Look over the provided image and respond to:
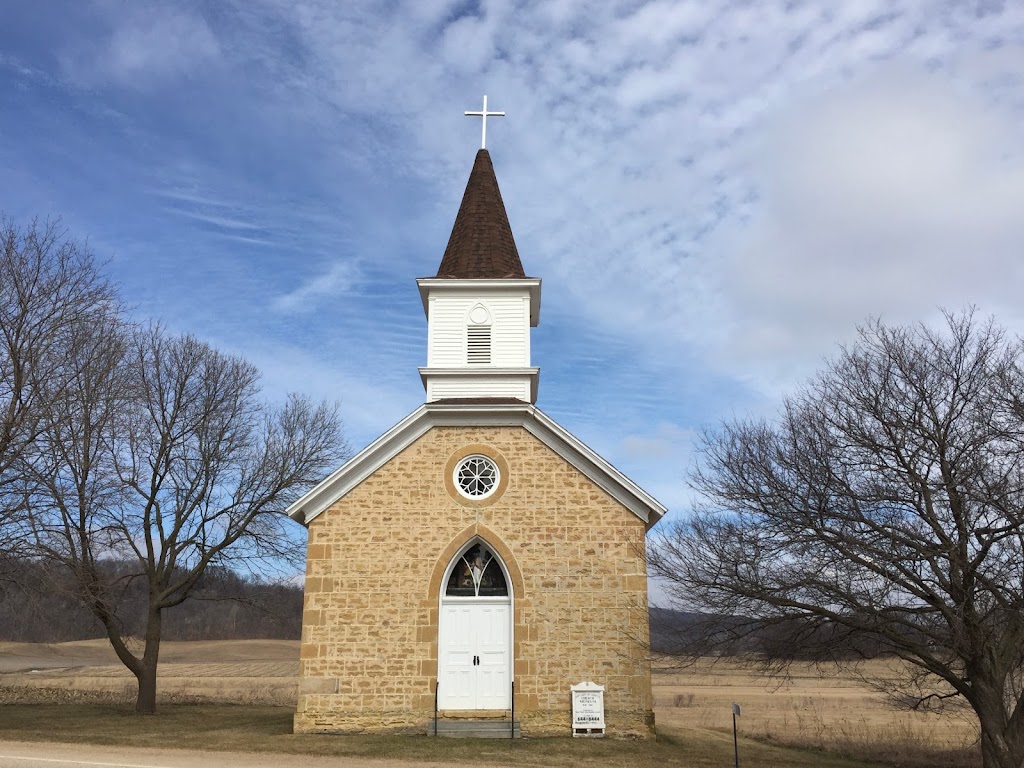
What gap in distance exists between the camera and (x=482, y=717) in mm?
16375

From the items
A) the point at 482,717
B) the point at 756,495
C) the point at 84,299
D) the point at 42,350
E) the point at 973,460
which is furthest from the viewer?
the point at 84,299

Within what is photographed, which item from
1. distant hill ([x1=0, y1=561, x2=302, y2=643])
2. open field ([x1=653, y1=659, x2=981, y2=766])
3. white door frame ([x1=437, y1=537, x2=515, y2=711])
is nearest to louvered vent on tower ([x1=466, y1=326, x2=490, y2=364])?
white door frame ([x1=437, y1=537, x2=515, y2=711])

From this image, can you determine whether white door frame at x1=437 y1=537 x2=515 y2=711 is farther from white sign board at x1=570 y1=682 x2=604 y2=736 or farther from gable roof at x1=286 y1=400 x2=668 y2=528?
gable roof at x1=286 y1=400 x2=668 y2=528

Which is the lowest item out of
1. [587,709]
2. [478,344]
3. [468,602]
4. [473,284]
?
[587,709]

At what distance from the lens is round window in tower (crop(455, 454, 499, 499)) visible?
1780 cm

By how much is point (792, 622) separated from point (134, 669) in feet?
60.1

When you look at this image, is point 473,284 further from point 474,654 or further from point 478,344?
point 474,654

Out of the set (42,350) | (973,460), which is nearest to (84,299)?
(42,350)

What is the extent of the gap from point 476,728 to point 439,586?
114 inches

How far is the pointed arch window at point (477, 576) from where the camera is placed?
687 inches

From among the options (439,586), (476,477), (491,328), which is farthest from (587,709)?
(491,328)

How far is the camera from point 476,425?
18.2 meters

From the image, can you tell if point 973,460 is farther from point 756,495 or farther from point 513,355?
point 513,355

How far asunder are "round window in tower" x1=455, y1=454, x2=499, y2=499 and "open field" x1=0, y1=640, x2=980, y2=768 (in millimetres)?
5101
